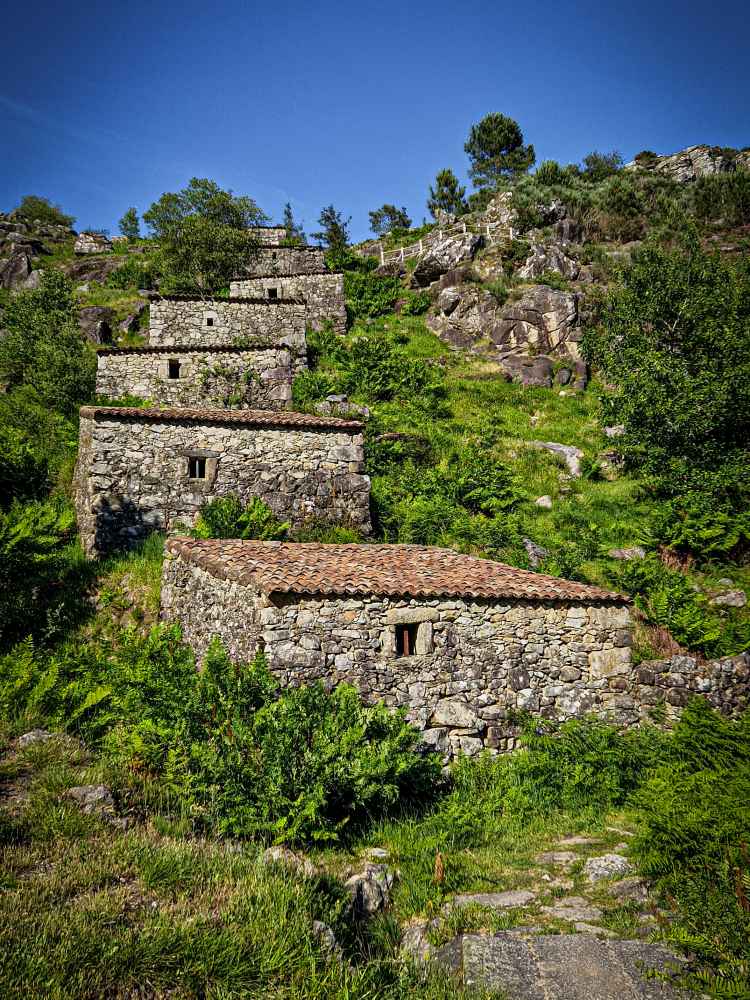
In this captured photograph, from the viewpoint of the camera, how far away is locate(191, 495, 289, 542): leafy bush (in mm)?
13773

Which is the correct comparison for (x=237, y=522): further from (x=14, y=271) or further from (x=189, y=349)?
(x=14, y=271)

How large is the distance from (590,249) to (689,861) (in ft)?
119

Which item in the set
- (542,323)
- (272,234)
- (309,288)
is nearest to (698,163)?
(542,323)

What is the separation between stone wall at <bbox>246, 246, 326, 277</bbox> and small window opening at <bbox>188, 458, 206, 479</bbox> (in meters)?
21.5

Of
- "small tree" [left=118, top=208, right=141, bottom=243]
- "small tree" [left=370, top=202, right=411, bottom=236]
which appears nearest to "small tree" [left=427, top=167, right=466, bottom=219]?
"small tree" [left=370, top=202, right=411, bottom=236]

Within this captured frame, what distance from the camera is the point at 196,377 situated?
66.3 feet

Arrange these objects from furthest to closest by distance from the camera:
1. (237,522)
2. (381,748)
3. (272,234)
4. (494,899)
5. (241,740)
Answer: (272,234), (237,522), (381,748), (241,740), (494,899)

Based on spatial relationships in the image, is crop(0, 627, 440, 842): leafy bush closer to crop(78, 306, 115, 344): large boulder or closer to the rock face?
crop(78, 306, 115, 344): large boulder

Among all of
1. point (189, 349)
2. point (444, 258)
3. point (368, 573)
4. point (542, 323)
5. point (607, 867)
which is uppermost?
point (444, 258)

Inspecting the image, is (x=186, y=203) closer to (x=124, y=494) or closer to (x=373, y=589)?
(x=124, y=494)

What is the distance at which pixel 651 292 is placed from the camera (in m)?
20.7

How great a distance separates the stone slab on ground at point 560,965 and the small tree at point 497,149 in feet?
205

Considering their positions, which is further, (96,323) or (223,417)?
(96,323)

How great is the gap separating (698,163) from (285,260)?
4312cm
